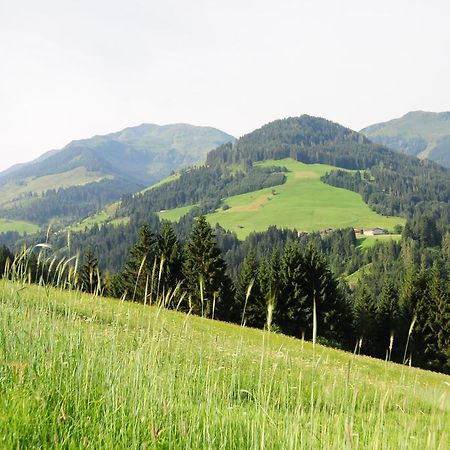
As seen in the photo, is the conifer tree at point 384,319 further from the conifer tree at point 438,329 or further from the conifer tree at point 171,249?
the conifer tree at point 171,249

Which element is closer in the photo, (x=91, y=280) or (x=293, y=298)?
(x=91, y=280)

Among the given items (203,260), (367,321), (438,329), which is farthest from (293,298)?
(438,329)

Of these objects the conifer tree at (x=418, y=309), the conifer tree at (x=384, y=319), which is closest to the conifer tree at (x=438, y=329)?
the conifer tree at (x=418, y=309)

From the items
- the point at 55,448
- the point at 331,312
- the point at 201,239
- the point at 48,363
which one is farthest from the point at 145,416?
the point at 331,312

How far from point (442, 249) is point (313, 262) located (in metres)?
152

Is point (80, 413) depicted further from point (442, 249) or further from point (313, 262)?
point (442, 249)

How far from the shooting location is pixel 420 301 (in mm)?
67125

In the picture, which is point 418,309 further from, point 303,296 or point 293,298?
point 293,298

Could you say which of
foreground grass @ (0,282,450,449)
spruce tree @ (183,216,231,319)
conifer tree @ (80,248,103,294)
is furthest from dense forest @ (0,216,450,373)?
foreground grass @ (0,282,450,449)

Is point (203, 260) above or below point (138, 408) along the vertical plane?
below

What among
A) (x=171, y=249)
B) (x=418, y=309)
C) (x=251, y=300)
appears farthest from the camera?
(x=251, y=300)

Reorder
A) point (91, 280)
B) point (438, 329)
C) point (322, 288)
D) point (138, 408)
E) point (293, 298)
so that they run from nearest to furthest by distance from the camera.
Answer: point (138, 408) < point (91, 280) < point (293, 298) < point (322, 288) < point (438, 329)

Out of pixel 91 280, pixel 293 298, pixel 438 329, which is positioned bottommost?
pixel 438 329

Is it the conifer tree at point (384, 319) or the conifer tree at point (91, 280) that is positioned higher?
the conifer tree at point (91, 280)
